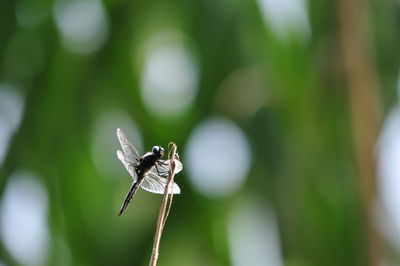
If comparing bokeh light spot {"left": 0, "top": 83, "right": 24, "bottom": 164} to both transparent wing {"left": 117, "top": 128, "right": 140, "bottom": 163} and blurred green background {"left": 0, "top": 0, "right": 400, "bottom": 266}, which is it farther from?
transparent wing {"left": 117, "top": 128, "right": 140, "bottom": 163}

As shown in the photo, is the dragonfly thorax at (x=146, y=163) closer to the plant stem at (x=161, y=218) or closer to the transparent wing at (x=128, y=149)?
the transparent wing at (x=128, y=149)

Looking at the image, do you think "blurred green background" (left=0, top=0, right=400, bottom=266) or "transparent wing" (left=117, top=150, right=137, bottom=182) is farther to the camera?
"blurred green background" (left=0, top=0, right=400, bottom=266)

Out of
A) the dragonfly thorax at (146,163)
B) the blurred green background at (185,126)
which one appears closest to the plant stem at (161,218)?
the dragonfly thorax at (146,163)

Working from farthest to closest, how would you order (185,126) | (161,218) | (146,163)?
1. (185,126)
2. (146,163)
3. (161,218)

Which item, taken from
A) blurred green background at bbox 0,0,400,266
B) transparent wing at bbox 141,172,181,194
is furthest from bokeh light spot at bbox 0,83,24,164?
transparent wing at bbox 141,172,181,194

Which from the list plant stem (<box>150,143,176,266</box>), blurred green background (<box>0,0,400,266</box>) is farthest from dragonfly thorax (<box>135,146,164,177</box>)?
blurred green background (<box>0,0,400,266</box>)

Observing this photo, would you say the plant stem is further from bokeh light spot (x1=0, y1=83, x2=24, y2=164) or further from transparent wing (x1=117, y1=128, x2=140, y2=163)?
bokeh light spot (x1=0, y1=83, x2=24, y2=164)

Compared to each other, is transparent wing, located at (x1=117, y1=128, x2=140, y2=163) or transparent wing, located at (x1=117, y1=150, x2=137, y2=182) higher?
transparent wing, located at (x1=117, y1=128, x2=140, y2=163)

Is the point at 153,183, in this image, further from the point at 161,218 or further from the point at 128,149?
the point at 161,218

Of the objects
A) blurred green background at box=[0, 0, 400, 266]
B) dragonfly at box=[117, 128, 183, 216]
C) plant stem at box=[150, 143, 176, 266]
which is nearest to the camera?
plant stem at box=[150, 143, 176, 266]

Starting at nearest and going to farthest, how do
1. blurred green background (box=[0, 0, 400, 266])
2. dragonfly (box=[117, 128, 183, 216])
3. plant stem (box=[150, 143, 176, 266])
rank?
plant stem (box=[150, 143, 176, 266]) < dragonfly (box=[117, 128, 183, 216]) < blurred green background (box=[0, 0, 400, 266])

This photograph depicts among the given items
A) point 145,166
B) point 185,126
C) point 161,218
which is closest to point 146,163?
point 145,166
